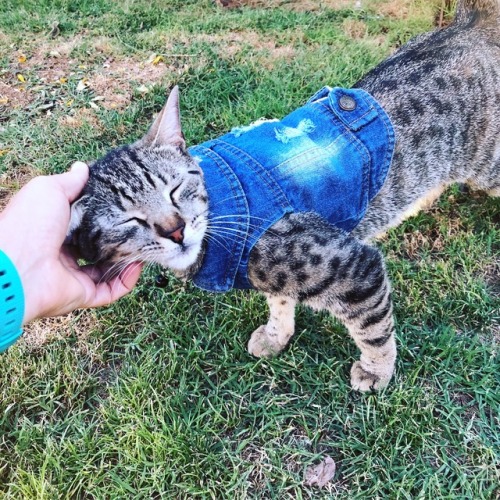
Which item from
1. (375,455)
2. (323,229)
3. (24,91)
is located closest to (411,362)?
(375,455)

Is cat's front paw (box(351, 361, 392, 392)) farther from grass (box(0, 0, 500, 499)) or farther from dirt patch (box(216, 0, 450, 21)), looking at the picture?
dirt patch (box(216, 0, 450, 21))

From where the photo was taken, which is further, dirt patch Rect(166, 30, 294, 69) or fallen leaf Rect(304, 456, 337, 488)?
dirt patch Rect(166, 30, 294, 69)

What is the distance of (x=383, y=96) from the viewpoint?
2545mm

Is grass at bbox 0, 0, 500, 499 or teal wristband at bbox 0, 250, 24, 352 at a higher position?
teal wristband at bbox 0, 250, 24, 352

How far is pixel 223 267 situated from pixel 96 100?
2940 millimetres

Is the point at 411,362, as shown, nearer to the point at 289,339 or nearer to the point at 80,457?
the point at 289,339

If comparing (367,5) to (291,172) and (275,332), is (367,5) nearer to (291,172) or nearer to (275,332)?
(291,172)

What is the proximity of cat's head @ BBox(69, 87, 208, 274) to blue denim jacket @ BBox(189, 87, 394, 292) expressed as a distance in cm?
9

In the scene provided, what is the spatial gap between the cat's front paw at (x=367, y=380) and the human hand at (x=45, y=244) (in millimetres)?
1281

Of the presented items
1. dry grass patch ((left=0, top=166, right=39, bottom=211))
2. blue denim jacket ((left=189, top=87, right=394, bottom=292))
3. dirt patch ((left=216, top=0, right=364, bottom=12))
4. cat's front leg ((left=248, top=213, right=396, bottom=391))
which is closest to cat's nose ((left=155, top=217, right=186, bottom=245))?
blue denim jacket ((left=189, top=87, right=394, bottom=292))

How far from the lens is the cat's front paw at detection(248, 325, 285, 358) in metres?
2.65

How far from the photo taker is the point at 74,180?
6.82 ft

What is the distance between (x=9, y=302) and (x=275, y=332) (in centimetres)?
128

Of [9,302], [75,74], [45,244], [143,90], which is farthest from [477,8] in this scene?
[75,74]
